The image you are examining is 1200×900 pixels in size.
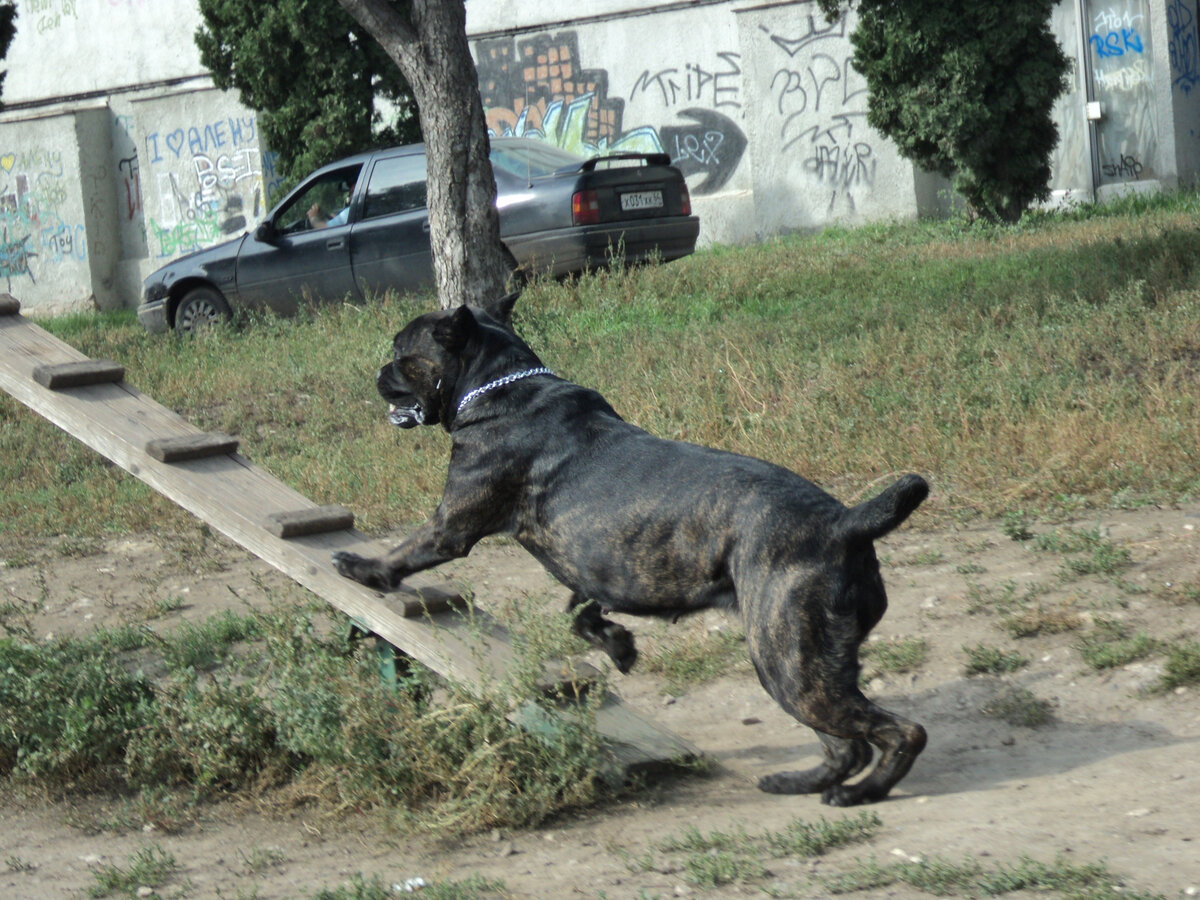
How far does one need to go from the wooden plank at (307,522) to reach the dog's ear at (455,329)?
81 centimetres

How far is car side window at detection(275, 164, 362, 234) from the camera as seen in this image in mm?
12938

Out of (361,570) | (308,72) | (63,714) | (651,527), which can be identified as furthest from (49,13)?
(651,527)

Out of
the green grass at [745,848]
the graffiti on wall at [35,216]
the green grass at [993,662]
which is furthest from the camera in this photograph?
the graffiti on wall at [35,216]

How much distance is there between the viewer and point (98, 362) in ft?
17.8

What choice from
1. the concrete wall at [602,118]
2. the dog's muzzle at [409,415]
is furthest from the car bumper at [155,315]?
the dog's muzzle at [409,415]

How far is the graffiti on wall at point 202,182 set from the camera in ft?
69.1

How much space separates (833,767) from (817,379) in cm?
438

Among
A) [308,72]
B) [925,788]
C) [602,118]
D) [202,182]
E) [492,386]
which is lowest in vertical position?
[925,788]

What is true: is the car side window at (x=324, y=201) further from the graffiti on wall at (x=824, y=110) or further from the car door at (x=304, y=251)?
the graffiti on wall at (x=824, y=110)

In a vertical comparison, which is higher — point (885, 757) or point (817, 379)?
point (817, 379)

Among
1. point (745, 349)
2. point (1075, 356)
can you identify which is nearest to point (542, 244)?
point (745, 349)

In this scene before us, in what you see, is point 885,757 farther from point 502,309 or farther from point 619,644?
point 502,309

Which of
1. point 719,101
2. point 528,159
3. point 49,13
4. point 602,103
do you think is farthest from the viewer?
point 49,13

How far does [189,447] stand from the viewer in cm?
491
